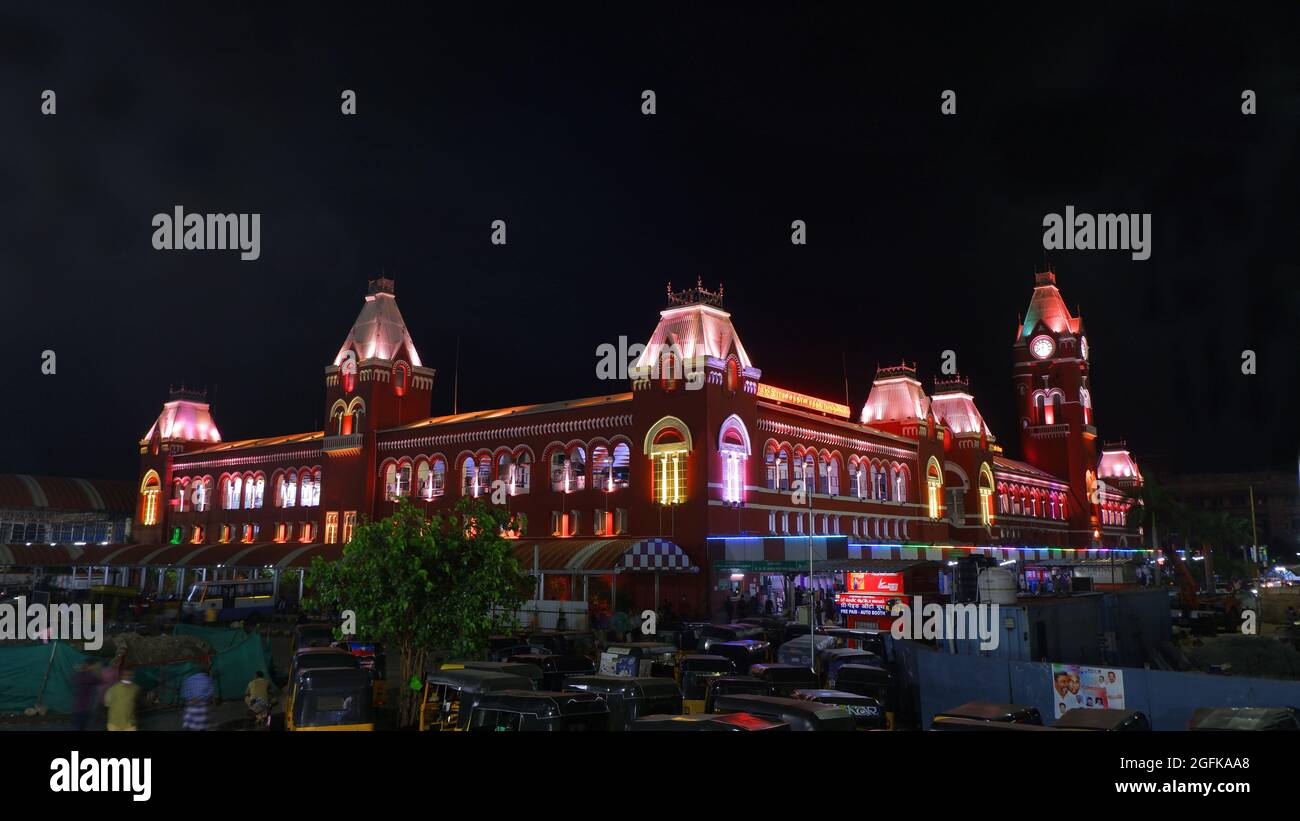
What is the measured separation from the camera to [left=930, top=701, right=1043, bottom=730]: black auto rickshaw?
11.9 meters

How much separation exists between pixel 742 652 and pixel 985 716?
10222mm

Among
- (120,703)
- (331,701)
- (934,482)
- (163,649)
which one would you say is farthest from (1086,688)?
(934,482)

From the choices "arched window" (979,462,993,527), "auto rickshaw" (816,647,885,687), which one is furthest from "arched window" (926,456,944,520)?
"auto rickshaw" (816,647,885,687)

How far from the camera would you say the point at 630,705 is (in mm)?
14727

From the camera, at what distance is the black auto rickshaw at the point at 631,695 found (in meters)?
14.7

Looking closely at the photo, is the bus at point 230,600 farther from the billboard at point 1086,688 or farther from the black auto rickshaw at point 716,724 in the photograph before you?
the billboard at point 1086,688

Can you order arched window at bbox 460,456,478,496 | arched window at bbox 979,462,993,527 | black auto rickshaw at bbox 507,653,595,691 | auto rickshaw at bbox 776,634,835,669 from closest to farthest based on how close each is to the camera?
black auto rickshaw at bbox 507,653,595,691
auto rickshaw at bbox 776,634,835,669
arched window at bbox 460,456,478,496
arched window at bbox 979,462,993,527

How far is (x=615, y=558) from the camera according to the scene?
36.9m

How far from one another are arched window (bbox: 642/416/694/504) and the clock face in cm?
5114

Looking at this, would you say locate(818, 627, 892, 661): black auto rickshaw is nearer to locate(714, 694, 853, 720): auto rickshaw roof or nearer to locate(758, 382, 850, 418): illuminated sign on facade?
locate(714, 694, 853, 720): auto rickshaw roof

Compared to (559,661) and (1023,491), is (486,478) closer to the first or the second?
(559,661)

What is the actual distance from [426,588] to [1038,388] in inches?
2921
